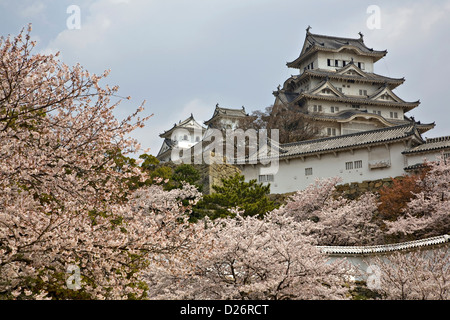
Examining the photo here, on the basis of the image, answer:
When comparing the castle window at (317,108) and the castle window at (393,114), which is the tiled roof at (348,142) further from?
the castle window at (393,114)

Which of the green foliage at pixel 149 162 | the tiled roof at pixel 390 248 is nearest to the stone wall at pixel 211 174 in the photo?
the green foliage at pixel 149 162

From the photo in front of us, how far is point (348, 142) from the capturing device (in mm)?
28141

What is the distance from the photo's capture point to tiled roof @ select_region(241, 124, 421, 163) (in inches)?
1056

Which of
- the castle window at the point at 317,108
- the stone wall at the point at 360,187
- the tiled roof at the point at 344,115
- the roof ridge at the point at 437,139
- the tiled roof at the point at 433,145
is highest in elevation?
the castle window at the point at 317,108

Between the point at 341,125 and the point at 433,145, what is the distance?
14.9 meters

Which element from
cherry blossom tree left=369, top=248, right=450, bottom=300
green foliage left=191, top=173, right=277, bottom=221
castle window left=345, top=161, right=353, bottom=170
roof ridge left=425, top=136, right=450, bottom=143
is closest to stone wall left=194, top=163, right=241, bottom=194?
green foliage left=191, top=173, right=277, bottom=221

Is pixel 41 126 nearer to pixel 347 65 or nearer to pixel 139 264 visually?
pixel 139 264

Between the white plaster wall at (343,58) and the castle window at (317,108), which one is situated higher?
the white plaster wall at (343,58)

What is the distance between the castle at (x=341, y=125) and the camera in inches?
1054

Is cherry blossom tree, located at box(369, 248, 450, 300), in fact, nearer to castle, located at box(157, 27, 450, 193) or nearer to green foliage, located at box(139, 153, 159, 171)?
castle, located at box(157, 27, 450, 193)

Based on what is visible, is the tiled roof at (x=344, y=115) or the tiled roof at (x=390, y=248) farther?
the tiled roof at (x=344, y=115)

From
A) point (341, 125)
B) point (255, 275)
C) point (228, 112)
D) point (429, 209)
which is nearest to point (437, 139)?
point (429, 209)
